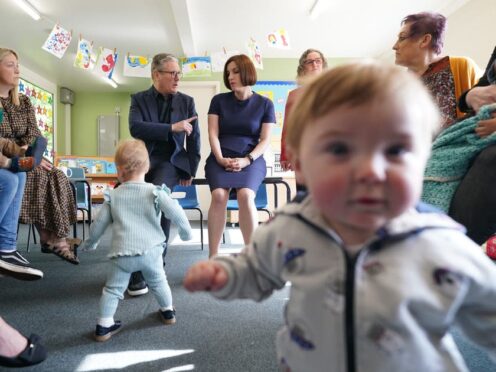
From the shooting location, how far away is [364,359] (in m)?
0.50

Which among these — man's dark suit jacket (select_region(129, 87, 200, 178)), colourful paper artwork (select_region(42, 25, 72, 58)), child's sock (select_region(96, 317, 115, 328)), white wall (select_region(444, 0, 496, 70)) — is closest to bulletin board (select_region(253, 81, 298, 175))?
white wall (select_region(444, 0, 496, 70))

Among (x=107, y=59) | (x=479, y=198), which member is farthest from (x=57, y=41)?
(x=479, y=198)

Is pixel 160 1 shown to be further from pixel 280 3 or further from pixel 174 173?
pixel 174 173

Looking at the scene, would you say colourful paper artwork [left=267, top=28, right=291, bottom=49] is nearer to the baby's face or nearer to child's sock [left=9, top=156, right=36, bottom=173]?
child's sock [left=9, top=156, right=36, bottom=173]

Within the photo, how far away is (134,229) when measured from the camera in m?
1.54

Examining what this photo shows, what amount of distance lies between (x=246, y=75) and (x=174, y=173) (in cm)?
73

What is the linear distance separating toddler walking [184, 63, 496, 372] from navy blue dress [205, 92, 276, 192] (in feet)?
5.24

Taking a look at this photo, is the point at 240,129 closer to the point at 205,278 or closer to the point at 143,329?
the point at 143,329

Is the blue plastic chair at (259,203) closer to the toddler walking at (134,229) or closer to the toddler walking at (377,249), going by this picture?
the toddler walking at (134,229)

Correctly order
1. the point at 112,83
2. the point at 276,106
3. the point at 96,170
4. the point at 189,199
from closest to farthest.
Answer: the point at 189,199 → the point at 276,106 → the point at 96,170 → the point at 112,83

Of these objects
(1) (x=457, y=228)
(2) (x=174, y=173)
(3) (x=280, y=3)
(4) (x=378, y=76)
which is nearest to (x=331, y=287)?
(1) (x=457, y=228)

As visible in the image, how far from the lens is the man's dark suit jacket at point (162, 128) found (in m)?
2.08

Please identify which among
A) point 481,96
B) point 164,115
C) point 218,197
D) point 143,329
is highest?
point 164,115

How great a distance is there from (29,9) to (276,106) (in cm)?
338
